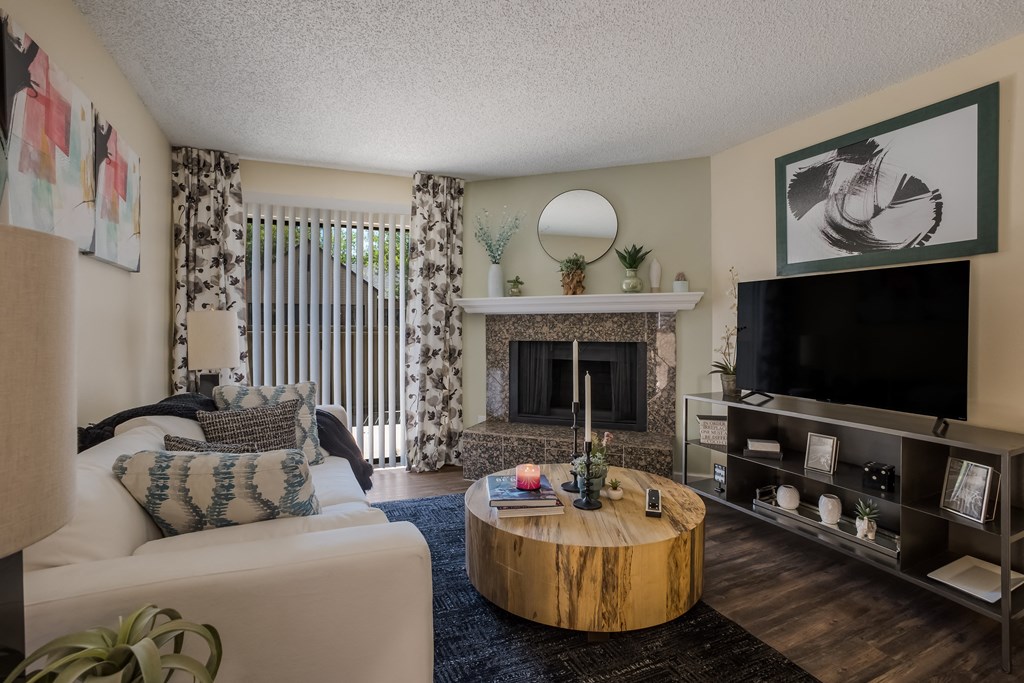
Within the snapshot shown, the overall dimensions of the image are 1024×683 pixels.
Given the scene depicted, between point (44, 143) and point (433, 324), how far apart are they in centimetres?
284

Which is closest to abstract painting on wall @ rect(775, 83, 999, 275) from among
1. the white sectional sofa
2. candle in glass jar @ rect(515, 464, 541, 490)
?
candle in glass jar @ rect(515, 464, 541, 490)

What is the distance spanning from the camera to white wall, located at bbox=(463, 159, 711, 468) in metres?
3.88

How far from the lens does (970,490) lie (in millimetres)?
2086

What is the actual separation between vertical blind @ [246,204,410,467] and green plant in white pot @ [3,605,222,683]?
3506mm

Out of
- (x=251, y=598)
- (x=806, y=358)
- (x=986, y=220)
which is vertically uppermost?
(x=986, y=220)

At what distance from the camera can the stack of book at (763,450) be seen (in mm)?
2975

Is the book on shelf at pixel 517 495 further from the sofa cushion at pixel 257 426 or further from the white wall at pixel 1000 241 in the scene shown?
the white wall at pixel 1000 241

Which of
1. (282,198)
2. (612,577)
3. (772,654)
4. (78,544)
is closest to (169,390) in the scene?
(282,198)

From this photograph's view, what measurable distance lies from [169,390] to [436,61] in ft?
9.74

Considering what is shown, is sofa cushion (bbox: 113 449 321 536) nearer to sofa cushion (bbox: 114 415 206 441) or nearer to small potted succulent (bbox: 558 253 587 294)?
sofa cushion (bbox: 114 415 206 441)

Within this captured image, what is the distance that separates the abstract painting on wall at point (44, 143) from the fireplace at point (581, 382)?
118 inches

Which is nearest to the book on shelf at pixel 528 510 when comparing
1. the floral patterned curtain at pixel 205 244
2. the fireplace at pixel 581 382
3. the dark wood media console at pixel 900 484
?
the dark wood media console at pixel 900 484

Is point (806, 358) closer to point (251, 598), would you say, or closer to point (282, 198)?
point (251, 598)

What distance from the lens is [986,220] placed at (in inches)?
92.6
